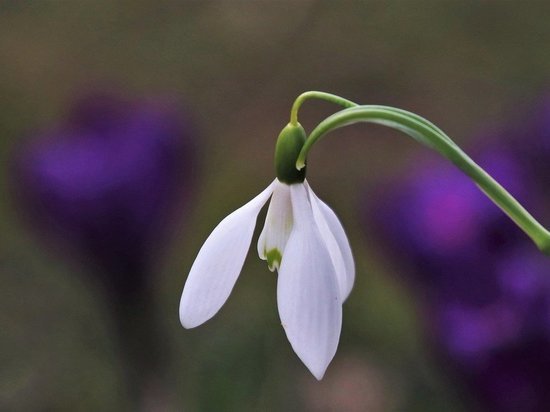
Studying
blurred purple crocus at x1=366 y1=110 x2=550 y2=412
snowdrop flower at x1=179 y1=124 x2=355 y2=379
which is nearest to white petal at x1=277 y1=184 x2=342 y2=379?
snowdrop flower at x1=179 y1=124 x2=355 y2=379

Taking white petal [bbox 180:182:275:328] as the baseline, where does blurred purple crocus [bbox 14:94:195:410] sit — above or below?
below

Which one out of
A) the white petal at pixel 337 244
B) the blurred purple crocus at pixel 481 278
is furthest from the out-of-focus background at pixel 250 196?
the white petal at pixel 337 244

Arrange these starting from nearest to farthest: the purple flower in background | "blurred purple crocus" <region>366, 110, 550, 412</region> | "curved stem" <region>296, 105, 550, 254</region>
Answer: "curved stem" <region>296, 105, 550, 254</region> → "blurred purple crocus" <region>366, 110, 550, 412</region> → the purple flower in background

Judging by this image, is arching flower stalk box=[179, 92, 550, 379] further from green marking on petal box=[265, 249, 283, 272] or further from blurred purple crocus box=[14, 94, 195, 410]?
blurred purple crocus box=[14, 94, 195, 410]

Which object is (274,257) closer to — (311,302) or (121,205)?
(311,302)

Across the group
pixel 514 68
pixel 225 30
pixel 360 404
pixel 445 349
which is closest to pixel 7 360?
pixel 360 404

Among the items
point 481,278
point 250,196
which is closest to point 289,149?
point 481,278

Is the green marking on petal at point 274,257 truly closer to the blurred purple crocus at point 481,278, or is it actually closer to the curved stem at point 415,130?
the curved stem at point 415,130

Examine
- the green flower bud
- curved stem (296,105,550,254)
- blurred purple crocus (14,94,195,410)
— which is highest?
curved stem (296,105,550,254)
